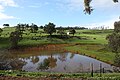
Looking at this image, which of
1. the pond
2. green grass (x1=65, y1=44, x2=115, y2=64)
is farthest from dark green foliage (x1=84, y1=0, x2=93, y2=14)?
green grass (x1=65, y1=44, x2=115, y2=64)

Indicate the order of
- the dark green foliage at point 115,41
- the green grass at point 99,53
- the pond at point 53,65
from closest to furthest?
the dark green foliage at point 115,41, the pond at point 53,65, the green grass at point 99,53

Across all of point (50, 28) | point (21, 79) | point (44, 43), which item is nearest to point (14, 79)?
point (21, 79)

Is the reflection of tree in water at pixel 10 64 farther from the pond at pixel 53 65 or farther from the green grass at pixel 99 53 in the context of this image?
the green grass at pixel 99 53

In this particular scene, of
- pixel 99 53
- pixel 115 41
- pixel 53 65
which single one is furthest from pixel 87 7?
pixel 99 53

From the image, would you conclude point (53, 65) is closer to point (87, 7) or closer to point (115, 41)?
point (115, 41)

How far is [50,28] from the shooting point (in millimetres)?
164250

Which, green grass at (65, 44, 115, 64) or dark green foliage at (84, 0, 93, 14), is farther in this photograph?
green grass at (65, 44, 115, 64)

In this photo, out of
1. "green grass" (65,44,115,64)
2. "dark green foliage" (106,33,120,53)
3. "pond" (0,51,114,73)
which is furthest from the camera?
"green grass" (65,44,115,64)

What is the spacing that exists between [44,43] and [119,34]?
74810mm

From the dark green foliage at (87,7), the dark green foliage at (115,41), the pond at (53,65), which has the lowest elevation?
the pond at (53,65)

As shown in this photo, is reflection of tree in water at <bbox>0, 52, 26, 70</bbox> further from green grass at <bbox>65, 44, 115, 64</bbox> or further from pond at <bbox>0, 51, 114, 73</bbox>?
green grass at <bbox>65, 44, 115, 64</bbox>

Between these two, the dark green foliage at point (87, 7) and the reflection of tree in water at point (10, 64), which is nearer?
the dark green foliage at point (87, 7)

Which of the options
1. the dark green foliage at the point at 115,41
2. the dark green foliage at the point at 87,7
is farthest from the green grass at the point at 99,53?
the dark green foliage at the point at 87,7

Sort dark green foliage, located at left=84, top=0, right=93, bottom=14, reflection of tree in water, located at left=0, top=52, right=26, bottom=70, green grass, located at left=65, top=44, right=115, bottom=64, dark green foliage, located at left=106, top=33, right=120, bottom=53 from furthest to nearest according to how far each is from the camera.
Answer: green grass, located at left=65, top=44, right=115, bottom=64 < dark green foliage, located at left=106, top=33, right=120, bottom=53 < reflection of tree in water, located at left=0, top=52, right=26, bottom=70 < dark green foliage, located at left=84, top=0, right=93, bottom=14
